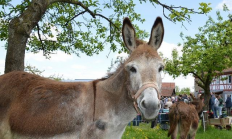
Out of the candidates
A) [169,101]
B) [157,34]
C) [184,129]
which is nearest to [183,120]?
[184,129]

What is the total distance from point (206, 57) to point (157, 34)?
1324 centimetres

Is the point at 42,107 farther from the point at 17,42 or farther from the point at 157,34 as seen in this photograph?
the point at 17,42

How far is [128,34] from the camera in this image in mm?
3523

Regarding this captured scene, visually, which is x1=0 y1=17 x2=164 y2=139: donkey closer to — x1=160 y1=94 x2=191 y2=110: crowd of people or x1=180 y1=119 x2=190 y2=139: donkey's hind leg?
x1=180 y1=119 x2=190 y2=139: donkey's hind leg

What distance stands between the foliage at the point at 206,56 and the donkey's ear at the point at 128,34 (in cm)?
1305

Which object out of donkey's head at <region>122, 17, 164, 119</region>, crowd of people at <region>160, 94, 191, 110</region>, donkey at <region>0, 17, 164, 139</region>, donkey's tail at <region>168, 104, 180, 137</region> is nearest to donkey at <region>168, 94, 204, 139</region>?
donkey's tail at <region>168, 104, 180, 137</region>

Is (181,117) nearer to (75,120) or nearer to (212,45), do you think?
(75,120)

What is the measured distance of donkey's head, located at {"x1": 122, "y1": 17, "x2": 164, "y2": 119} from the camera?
2.92 m

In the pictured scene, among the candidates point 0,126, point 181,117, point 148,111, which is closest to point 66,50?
point 181,117

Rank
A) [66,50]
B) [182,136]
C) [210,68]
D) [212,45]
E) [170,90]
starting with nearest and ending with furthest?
1. [182,136]
2. [66,50]
3. [210,68]
4. [212,45]
5. [170,90]

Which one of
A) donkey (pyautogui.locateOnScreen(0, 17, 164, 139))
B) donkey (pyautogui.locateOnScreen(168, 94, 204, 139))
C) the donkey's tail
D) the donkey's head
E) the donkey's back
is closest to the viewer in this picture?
the donkey's head

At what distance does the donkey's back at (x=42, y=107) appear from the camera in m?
3.40

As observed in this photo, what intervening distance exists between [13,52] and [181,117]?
5781 millimetres

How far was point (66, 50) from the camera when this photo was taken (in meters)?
10.4
